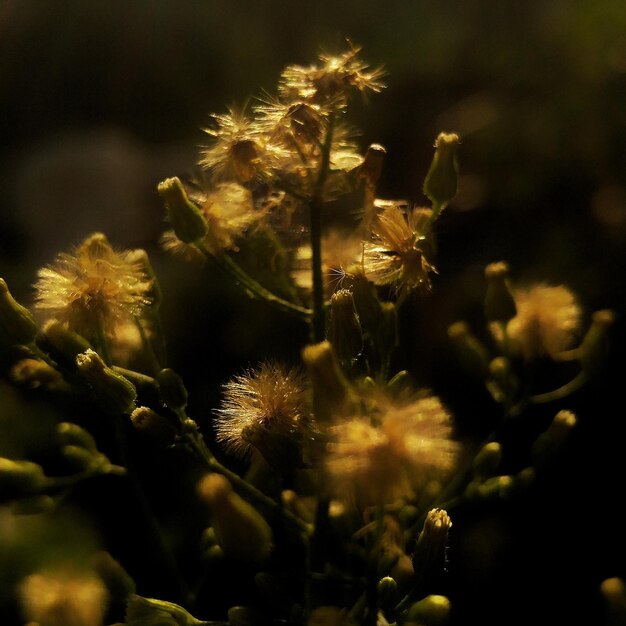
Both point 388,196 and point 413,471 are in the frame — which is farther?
point 388,196

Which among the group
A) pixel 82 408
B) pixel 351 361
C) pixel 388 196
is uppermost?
pixel 388 196

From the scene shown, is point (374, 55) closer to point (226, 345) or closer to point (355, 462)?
point (226, 345)

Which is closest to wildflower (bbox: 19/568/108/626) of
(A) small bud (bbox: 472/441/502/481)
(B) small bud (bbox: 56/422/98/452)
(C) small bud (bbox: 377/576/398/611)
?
(B) small bud (bbox: 56/422/98/452)

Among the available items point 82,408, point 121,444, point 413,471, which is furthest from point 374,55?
point 413,471

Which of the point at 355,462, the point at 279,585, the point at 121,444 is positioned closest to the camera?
the point at 355,462

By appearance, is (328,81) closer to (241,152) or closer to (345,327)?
(241,152)

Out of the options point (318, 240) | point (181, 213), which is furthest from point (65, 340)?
point (318, 240)

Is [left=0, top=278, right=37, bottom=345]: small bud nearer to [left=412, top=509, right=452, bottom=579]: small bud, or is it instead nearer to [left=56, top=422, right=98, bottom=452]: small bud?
[left=56, top=422, right=98, bottom=452]: small bud
